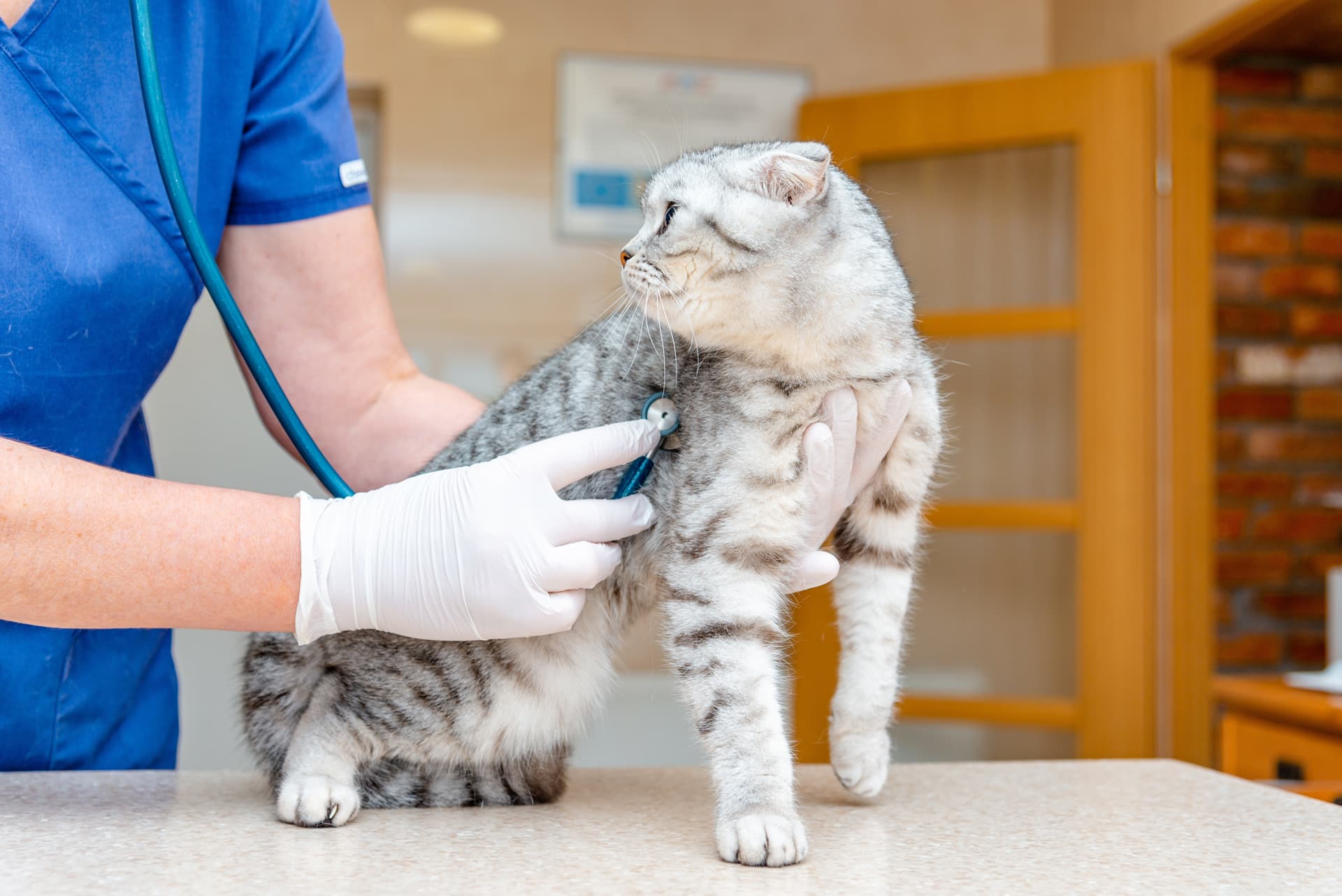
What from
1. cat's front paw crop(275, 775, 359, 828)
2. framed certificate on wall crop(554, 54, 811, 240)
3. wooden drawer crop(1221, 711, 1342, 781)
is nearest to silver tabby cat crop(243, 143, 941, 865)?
cat's front paw crop(275, 775, 359, 828)

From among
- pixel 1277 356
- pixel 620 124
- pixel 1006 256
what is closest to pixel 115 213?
pixel 620 124

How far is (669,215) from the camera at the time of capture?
1083mm

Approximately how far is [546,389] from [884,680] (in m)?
0.45

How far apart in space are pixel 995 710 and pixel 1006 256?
1.17m

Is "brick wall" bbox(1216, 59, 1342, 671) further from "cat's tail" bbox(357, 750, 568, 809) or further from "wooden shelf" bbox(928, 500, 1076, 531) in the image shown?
"cat's tail" bbox(357, 750, 568, 809)

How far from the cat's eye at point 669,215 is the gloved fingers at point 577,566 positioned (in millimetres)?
311

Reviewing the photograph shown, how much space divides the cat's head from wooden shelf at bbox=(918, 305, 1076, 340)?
6.09ft

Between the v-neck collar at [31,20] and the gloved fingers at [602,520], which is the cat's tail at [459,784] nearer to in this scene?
the gloved fingers at [602,520]

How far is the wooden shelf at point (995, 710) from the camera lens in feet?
9.07

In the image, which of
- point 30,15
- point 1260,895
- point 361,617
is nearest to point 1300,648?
point 1260,895

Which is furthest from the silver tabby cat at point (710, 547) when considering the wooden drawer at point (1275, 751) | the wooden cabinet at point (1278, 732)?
the wooden drawer at point (1275, 751)

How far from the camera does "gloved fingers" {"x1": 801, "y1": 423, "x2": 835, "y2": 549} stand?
0.98 metres

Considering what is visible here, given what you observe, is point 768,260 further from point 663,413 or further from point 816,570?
point 816,570

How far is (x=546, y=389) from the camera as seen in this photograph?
1180 mm
